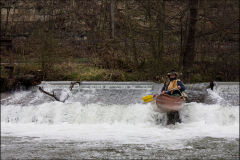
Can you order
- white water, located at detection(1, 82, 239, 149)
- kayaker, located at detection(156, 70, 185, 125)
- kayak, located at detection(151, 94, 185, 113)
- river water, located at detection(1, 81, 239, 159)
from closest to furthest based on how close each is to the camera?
1. river water, located at detection(1, 81, 239, 159)
2. white water, located at detection(1, 82, 239, 149)
3. kayak, located at detection(151, 94, 185, 113)
4. kayaker, located at detection(156, 70, 185, 125)

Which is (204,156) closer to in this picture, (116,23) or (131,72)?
(131,72)

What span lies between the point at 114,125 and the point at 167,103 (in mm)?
1965

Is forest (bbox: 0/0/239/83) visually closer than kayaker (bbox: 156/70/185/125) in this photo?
No

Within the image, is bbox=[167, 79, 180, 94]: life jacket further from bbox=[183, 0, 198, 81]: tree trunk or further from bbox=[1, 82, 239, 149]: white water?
bbox=[183, 0, 198, 81]: tree trunk

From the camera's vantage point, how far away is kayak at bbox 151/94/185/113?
31.1 ft

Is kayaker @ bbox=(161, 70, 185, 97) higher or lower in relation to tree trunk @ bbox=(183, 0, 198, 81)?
lower

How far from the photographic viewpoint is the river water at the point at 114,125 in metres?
7.01

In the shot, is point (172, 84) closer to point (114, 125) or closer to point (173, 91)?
point (173, 91)

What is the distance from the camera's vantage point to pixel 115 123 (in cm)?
1038

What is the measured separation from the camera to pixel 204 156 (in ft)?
22.0

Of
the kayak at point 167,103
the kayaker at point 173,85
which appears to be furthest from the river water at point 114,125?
the kayaker at point 173,85

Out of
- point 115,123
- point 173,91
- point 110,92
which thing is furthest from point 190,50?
point 115,123

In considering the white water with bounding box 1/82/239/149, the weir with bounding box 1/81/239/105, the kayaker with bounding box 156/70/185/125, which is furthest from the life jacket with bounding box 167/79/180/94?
the weir with bounding box 1/81/239/105

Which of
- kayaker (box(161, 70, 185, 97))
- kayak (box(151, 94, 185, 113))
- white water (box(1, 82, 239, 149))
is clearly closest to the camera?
white water (box(1, 82, 239, 149))
